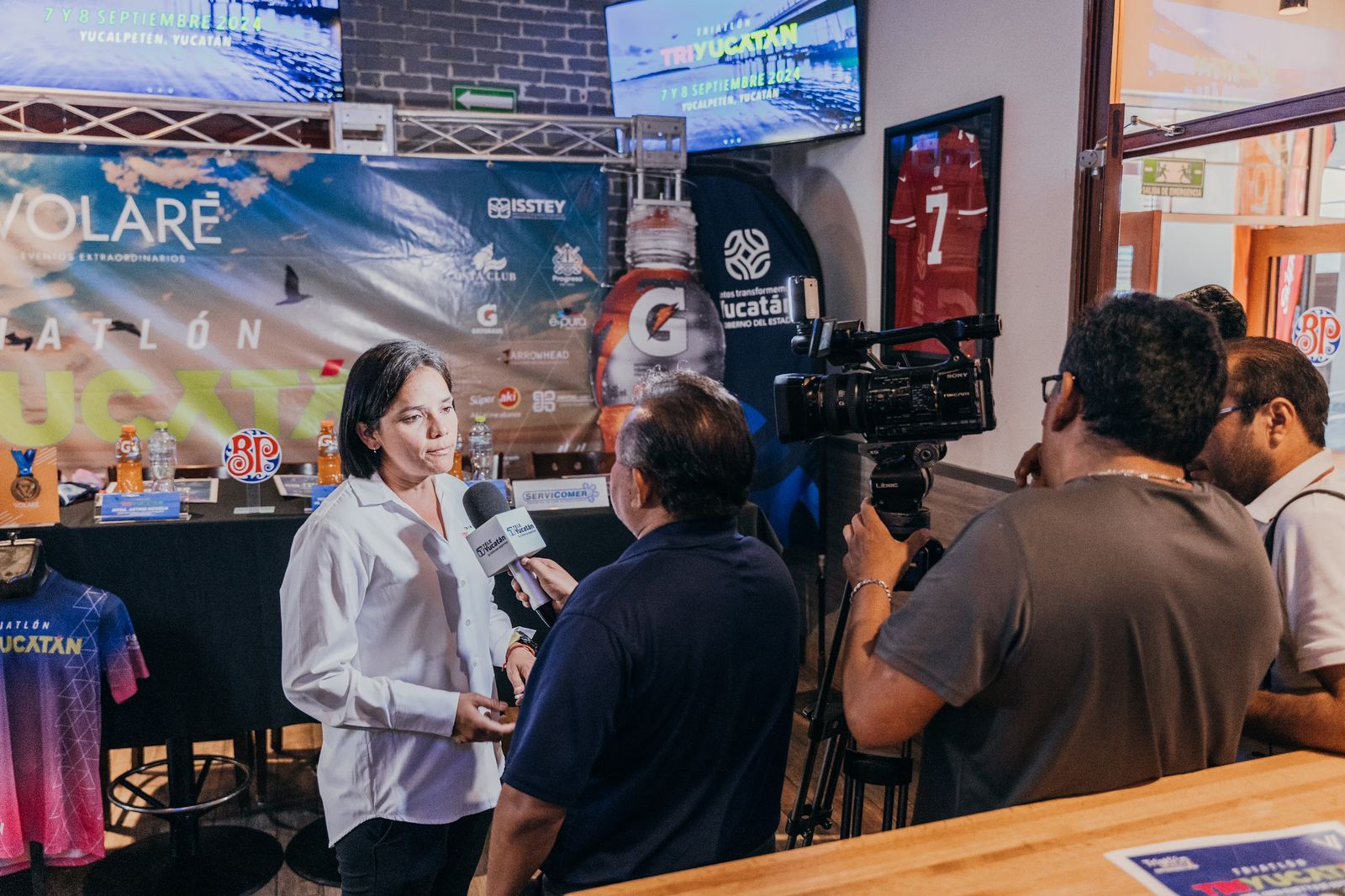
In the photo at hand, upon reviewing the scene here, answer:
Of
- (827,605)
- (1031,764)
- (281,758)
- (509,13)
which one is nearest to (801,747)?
(827,605)

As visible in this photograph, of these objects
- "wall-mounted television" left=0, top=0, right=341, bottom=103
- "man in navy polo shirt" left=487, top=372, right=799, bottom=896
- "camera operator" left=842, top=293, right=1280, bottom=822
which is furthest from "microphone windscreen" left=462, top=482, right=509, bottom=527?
"wall-mounted television" left=0, top=0, right=341, bottom=103

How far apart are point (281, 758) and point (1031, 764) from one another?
3.25 metres

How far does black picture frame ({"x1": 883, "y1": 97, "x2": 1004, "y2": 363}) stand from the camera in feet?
11.5

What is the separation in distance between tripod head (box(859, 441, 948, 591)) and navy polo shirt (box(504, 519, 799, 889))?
7.3 inches

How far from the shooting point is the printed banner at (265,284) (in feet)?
12.0

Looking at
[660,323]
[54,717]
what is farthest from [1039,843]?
[660,323]

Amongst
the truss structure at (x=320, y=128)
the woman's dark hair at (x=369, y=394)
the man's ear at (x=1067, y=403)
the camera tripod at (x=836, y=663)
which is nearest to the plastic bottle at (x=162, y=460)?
the truss structure at (x=320, y=128)

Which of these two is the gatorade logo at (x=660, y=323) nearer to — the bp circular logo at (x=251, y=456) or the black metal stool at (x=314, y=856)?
the bp circular logo at (x=251, y=456)

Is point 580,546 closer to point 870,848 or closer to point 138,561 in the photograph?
point 138,561

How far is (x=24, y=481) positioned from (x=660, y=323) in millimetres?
2543

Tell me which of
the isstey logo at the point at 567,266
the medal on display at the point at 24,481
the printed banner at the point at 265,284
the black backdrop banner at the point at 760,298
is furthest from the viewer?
the black backdrop banner at the point at 760,298

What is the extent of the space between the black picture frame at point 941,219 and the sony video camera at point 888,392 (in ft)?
6.57

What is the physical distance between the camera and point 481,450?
367cm

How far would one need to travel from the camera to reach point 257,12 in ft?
13.5
